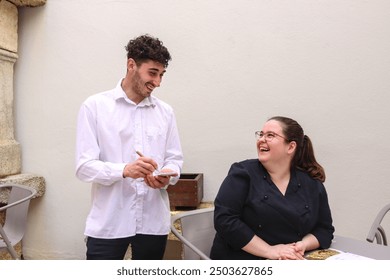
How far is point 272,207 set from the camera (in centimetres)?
174

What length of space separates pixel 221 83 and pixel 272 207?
1.72 meters

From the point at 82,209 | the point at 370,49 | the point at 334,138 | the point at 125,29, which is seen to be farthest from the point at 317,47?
the point at 82,209

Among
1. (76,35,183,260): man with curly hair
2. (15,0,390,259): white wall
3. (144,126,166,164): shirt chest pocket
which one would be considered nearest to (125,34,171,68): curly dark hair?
(76,35,183,260): man with curly hair

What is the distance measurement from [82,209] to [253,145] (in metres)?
Answer: 1.48

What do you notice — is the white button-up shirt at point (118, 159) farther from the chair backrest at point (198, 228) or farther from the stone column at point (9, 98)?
the stone column at point (9, 98)

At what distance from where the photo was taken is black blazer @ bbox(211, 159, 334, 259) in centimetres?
174

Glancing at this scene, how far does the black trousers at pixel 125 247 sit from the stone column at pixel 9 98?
5.29 ft

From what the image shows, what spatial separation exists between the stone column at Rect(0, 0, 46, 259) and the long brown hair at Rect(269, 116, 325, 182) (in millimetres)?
2225

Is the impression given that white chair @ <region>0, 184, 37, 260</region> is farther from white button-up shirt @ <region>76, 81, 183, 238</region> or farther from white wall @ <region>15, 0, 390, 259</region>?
white button-up shirt @ <region>76, 81, 183, 238</region>

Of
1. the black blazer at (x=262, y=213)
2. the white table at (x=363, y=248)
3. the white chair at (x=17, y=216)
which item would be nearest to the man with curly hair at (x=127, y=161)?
the black blazer at (x=262, y=213)

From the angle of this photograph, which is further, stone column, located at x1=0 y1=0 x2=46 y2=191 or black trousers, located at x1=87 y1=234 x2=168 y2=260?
stone column, located at x1=0 y1=0 x2=46 y2=191

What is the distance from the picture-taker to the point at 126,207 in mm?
1950

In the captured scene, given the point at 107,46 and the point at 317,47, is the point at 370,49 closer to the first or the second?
the point at 317,47

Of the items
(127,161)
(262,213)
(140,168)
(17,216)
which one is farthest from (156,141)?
(17,216)
